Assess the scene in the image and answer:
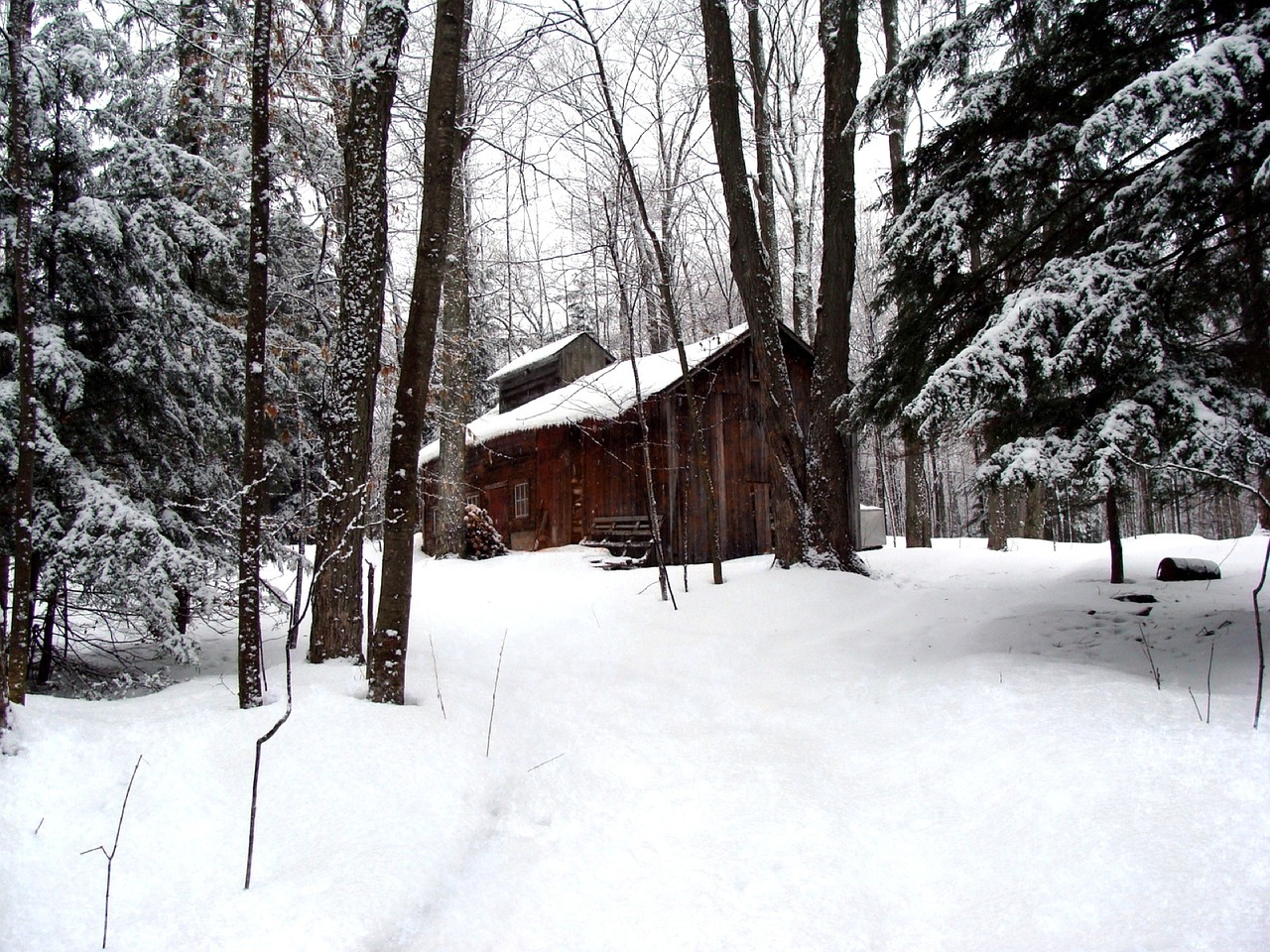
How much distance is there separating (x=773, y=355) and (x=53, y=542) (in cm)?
737

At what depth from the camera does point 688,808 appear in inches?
139

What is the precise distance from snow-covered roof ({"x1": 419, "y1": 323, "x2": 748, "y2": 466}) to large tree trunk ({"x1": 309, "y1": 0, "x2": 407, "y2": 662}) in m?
6.68

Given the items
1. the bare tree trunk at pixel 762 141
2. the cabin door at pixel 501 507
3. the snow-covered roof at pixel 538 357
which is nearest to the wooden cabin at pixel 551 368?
the snow-covered roof at pixel 538 357

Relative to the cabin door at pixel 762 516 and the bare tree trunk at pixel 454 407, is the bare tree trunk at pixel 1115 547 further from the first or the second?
the bare tree trunk at pixel 454 407

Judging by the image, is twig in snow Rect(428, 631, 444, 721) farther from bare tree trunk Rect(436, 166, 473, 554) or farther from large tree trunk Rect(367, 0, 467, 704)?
bare tree trunk Rect(436, 166, 473, 554)

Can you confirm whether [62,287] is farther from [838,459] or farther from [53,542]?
[838,459]

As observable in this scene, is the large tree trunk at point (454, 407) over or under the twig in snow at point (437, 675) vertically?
over

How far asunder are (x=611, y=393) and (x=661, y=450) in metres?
1.46

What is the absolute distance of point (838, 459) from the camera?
866 centimetres

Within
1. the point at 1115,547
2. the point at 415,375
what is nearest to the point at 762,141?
the point at 1115,547

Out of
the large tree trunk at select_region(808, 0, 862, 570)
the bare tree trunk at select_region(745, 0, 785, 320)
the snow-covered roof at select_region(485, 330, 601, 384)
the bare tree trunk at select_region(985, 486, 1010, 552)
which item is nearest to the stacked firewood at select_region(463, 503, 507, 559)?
the snow-covered roof at select_region(485, 330, 601, 384)

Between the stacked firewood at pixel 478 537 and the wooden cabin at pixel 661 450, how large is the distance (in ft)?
3.00

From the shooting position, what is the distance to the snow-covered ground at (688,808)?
2453 mm

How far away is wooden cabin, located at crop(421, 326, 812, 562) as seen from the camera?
13094 millimetres
